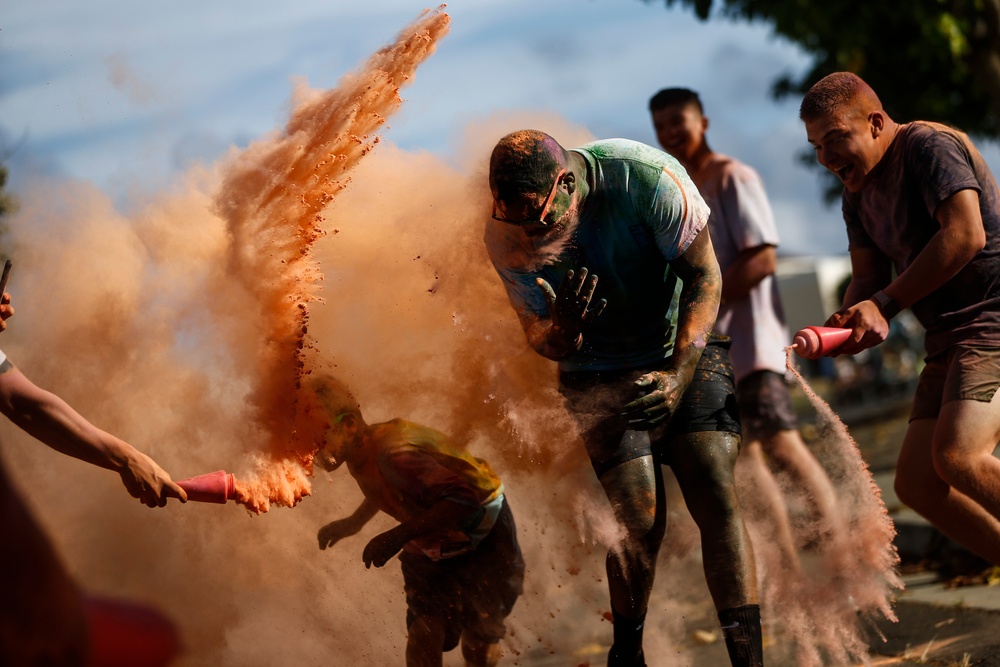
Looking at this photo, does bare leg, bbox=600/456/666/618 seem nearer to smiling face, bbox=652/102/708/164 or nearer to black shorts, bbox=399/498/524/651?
black shorts, bbox=399/498/524/651

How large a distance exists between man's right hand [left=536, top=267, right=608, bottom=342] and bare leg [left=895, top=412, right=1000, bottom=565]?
1.14 meters

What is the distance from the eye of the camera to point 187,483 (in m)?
3.31

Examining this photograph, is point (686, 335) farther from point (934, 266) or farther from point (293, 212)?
point (293, 212)

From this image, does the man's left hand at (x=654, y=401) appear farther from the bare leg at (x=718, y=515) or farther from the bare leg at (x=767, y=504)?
the bare leg at (x=767, y=504)

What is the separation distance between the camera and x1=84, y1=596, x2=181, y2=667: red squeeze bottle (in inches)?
90.6

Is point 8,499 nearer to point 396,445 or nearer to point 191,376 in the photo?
point 396,445

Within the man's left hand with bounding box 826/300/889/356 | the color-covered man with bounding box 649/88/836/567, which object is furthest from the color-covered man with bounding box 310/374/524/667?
the color-covered man with bounding box 649/88/836/567

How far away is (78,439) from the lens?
10.6ft

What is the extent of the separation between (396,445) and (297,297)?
590 mm

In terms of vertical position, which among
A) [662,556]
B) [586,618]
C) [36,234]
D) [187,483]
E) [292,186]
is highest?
[292,186]

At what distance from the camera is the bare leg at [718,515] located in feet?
10.6

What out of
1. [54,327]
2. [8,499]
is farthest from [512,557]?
[8,499]

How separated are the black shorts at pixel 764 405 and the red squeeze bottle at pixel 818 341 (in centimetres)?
128

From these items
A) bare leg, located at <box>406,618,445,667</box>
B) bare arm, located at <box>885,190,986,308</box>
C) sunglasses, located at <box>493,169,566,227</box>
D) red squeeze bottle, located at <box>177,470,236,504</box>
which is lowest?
bare leg, located at <box>406,618,445,667</box>
